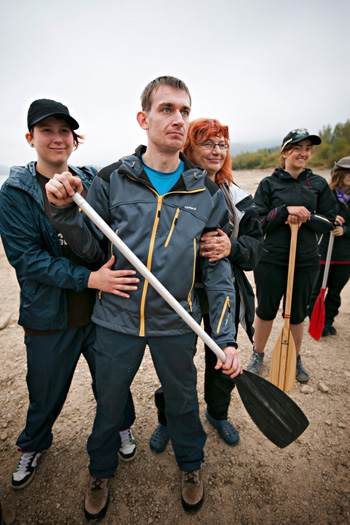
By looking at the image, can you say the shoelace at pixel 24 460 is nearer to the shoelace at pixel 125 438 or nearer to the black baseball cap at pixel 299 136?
the shoelace at pixel 125 438

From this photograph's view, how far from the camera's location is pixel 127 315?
1.87 m

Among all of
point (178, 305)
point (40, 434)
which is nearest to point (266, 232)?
point (178, 305)

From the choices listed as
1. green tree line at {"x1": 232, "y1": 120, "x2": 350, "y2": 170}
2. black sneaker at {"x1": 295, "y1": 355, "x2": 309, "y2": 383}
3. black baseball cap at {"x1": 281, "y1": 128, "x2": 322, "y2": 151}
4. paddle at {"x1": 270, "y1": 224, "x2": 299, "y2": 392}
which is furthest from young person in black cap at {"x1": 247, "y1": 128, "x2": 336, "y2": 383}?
green tree line at {"x1": 232, "y1": 120, "x2": 350, "y2": 170}

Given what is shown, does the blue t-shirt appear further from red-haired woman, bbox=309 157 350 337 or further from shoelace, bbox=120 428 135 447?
red-haired woman, bbox=309 157 350 337

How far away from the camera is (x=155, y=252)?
6.00ft

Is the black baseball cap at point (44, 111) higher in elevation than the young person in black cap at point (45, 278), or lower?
higher

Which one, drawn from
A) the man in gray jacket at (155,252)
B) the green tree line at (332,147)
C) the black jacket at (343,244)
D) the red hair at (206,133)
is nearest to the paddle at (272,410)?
the man in gray jacket at (155,252)

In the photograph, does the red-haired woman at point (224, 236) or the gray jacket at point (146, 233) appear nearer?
the gray jacket at point (146, 233)

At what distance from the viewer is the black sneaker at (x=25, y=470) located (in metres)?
2.30

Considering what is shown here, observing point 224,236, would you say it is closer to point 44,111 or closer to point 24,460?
point 44,111

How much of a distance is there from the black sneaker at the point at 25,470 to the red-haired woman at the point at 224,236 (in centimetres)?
102

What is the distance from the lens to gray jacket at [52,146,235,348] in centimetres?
183

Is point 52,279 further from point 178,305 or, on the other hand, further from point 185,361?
point 185,361

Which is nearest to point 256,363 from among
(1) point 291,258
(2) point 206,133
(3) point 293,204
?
(1) point 291,258
